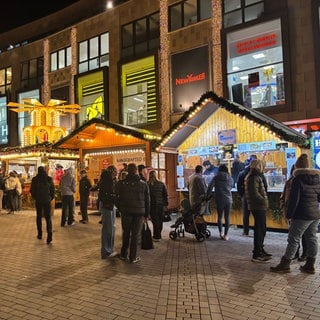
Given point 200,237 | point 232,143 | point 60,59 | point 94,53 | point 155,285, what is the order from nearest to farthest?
point 155,285, point 200,237, point 232,143, point 94,53, point 60,59

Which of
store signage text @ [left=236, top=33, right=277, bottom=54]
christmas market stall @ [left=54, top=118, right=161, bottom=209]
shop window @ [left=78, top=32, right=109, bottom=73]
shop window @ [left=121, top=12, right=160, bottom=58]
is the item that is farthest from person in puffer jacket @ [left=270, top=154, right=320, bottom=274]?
shop window @ [left=78, top=32, right=109, bottom=73]

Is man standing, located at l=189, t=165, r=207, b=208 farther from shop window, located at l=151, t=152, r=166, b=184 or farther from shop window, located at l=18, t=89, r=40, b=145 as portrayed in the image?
shop window, located at l=18, t=89, r=40, b=145

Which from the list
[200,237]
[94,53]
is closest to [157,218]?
[200,237]

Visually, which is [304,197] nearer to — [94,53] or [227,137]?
[227,137]

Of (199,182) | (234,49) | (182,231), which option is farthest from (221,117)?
(234,49)

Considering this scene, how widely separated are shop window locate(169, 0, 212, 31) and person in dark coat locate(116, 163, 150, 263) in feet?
38.2

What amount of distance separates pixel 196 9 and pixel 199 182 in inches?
414

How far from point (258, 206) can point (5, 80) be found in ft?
77.8

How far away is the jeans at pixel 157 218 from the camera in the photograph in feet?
28.2

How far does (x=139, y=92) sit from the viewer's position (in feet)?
59.0

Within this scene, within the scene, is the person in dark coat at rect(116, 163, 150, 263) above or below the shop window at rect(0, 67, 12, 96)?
below

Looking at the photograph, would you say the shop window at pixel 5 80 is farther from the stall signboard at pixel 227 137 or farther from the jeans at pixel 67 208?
the stall signboard at pixel 227 137

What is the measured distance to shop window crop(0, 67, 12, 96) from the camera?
997 inches

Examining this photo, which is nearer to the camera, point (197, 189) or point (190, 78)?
point (197, 189)
